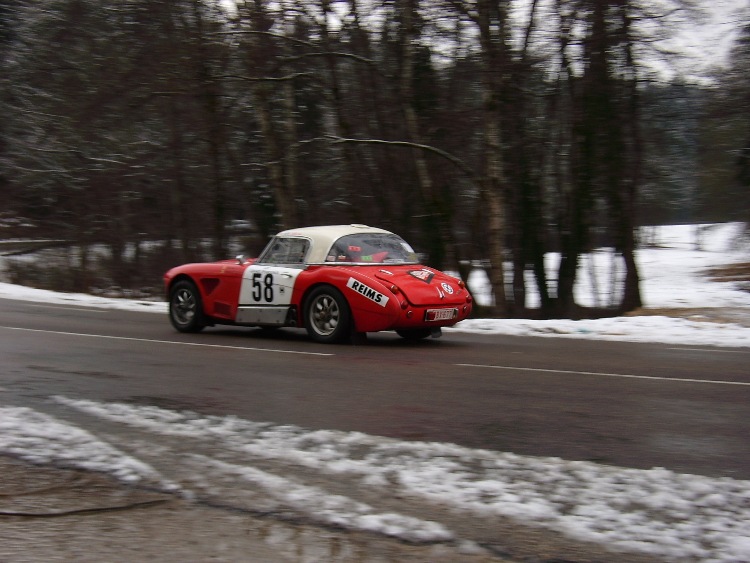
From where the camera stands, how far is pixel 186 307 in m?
13.9

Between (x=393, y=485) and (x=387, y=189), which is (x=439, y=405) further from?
(x=387, y=189)

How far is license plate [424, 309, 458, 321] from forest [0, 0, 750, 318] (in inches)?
252

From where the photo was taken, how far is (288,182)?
22672 mm

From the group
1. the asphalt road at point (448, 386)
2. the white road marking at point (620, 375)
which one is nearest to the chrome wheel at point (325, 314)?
the asphalt road at point (448, 386)

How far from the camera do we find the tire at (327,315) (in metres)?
12.0

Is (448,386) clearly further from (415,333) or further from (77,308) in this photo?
(77,308)

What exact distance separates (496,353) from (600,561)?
24.0 feet

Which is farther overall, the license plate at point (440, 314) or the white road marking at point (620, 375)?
the license plate at point (440, 314)

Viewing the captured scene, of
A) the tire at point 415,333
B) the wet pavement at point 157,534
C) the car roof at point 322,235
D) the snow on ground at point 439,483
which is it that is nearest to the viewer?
the wet pavement at point 157,534

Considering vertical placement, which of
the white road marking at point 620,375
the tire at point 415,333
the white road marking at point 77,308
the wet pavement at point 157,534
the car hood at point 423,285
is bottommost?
the wet pavement at point 157,534

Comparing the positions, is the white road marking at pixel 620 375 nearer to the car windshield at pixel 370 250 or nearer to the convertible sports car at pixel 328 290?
the convertible sports car at pixel 328 290

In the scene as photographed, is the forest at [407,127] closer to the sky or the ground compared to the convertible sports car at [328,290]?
closer to the sky

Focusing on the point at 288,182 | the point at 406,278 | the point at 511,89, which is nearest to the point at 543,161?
the point at 511,89

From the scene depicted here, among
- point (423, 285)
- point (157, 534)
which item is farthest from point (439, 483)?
point (423, 285)
